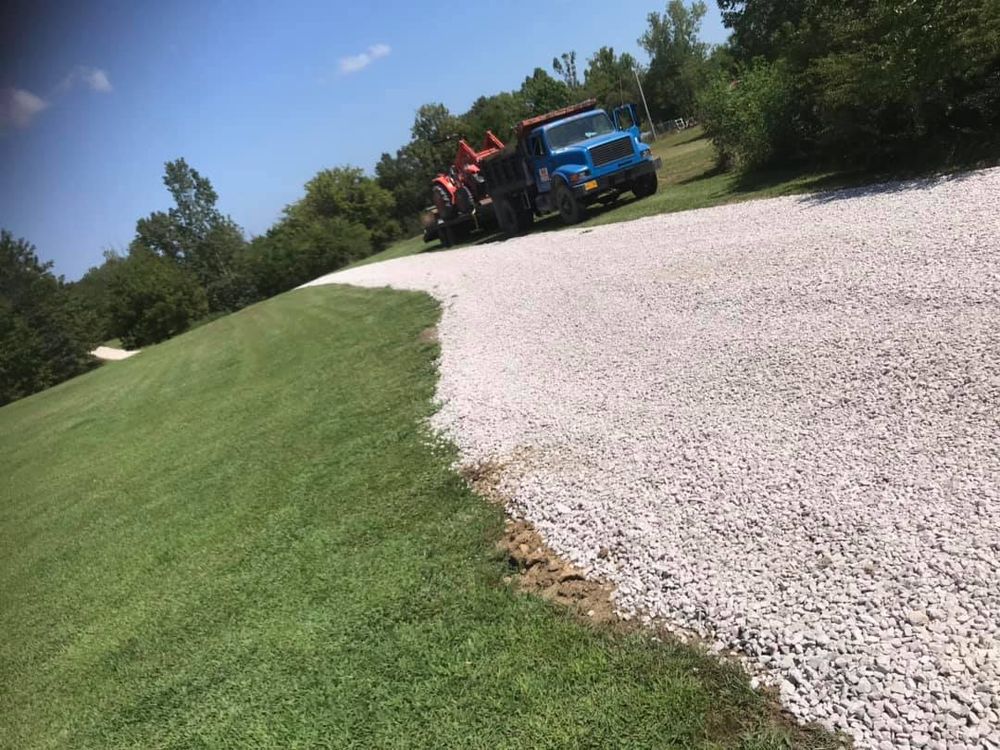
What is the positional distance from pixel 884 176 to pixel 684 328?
564 centimetres

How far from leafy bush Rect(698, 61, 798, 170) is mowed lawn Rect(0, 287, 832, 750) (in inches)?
358

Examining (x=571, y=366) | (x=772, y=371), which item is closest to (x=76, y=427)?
(x=571, y=366)

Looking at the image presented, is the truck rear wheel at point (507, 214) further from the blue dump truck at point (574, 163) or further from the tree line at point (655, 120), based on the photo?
the tree line at point (655, 120)

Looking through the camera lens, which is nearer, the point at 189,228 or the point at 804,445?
the point at 804,445

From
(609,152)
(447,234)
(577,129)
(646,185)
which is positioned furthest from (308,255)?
(609,152)

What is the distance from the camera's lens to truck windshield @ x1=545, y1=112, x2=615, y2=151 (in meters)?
18.4

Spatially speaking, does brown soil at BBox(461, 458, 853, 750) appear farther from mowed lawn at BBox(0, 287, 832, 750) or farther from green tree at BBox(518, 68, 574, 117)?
green tree at BBox(518, 68, 574, 117)

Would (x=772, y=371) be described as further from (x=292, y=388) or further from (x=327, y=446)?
(x=292, y=388)

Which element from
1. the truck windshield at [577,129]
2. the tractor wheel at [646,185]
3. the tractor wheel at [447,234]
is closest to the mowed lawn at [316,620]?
the tractor wheel at [646,185]

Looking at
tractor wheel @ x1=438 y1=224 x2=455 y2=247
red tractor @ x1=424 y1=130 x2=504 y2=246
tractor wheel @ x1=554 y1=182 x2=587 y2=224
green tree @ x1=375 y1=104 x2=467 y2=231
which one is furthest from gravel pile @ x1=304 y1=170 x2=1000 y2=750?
green tree @ x1=375 y1=104 x2=467 y2=231

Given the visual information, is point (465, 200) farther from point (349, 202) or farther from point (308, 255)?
point (349, 202)

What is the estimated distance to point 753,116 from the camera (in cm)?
1462

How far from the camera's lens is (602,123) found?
18422 millimetres

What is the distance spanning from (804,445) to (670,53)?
67.6 metres
